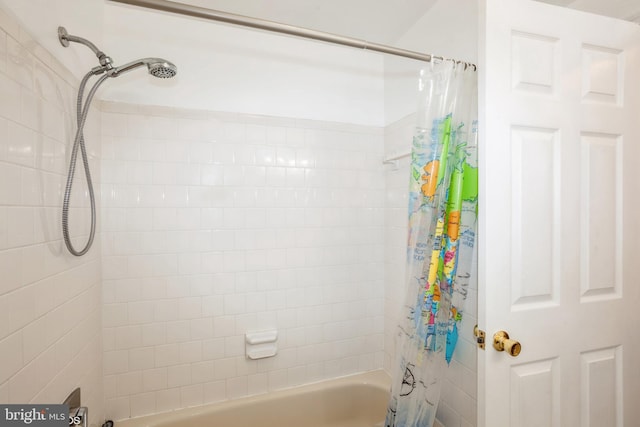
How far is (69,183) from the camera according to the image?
101 cm

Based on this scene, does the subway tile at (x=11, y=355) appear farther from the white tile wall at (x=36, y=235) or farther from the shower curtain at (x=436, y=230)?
the shower curtain at (x=436, y=230)

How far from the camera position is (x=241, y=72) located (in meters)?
1.67

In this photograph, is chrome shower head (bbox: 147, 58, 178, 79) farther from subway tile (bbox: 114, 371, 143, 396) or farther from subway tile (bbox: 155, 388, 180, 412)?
subway tile (bbox: 155, 388, 180, 412)

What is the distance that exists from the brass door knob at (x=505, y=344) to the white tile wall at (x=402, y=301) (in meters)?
0.34

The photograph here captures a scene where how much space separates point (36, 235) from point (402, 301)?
159 cm

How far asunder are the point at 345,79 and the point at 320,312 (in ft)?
4.98

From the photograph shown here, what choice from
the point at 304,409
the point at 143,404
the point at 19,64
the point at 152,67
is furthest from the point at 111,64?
the point at 304,409

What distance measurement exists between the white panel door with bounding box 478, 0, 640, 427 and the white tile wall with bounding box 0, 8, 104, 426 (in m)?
1.41

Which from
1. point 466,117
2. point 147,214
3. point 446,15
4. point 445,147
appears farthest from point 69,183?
point 446,15

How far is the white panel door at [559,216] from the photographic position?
0.95m

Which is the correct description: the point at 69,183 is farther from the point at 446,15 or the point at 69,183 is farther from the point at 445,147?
the point at 446,15

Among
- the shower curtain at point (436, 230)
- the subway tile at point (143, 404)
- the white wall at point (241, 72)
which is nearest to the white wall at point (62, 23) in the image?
the white wall at point (241, 72)

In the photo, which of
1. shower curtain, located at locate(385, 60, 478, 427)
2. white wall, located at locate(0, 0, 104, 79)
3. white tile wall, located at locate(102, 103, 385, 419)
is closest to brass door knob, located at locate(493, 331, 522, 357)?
shower curtain, located at locate(385, 60, 478, 427)

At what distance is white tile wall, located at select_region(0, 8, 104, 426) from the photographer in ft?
2.57
